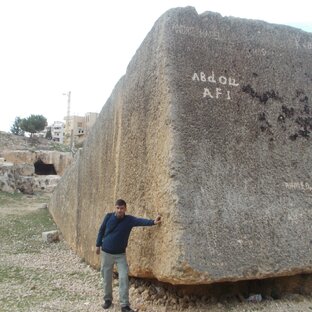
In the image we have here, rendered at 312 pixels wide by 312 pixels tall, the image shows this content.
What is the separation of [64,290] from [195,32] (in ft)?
11.8

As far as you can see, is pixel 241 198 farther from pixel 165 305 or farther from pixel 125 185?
pixel 125 185

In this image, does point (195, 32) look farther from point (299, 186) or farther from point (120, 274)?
point (120, 274)

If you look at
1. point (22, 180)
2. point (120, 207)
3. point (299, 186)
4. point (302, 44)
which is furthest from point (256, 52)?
point (22, 180)

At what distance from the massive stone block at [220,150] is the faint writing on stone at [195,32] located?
0.04 ft

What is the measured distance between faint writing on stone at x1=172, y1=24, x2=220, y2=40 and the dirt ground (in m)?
2.66

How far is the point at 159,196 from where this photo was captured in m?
4.27

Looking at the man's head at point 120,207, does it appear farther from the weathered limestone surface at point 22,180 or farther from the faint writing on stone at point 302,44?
the weathered limestone surface at point 22,180

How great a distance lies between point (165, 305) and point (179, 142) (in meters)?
1.68

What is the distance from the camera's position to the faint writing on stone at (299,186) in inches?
171

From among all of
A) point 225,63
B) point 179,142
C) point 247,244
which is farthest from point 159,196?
point 225,63

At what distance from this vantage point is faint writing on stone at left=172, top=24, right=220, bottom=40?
179 inches

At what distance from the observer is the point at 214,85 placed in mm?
4484

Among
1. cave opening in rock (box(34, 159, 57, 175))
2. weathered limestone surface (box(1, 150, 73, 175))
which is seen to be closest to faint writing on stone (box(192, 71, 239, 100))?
weathered limestone surface (box(1, 150, 73, 175))

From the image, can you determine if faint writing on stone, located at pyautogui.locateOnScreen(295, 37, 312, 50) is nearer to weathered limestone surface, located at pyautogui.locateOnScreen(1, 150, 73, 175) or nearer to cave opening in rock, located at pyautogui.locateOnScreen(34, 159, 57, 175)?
weathered limestone surface, located at pyautogui.locateOnScreen(1, 150, 73, 175)
